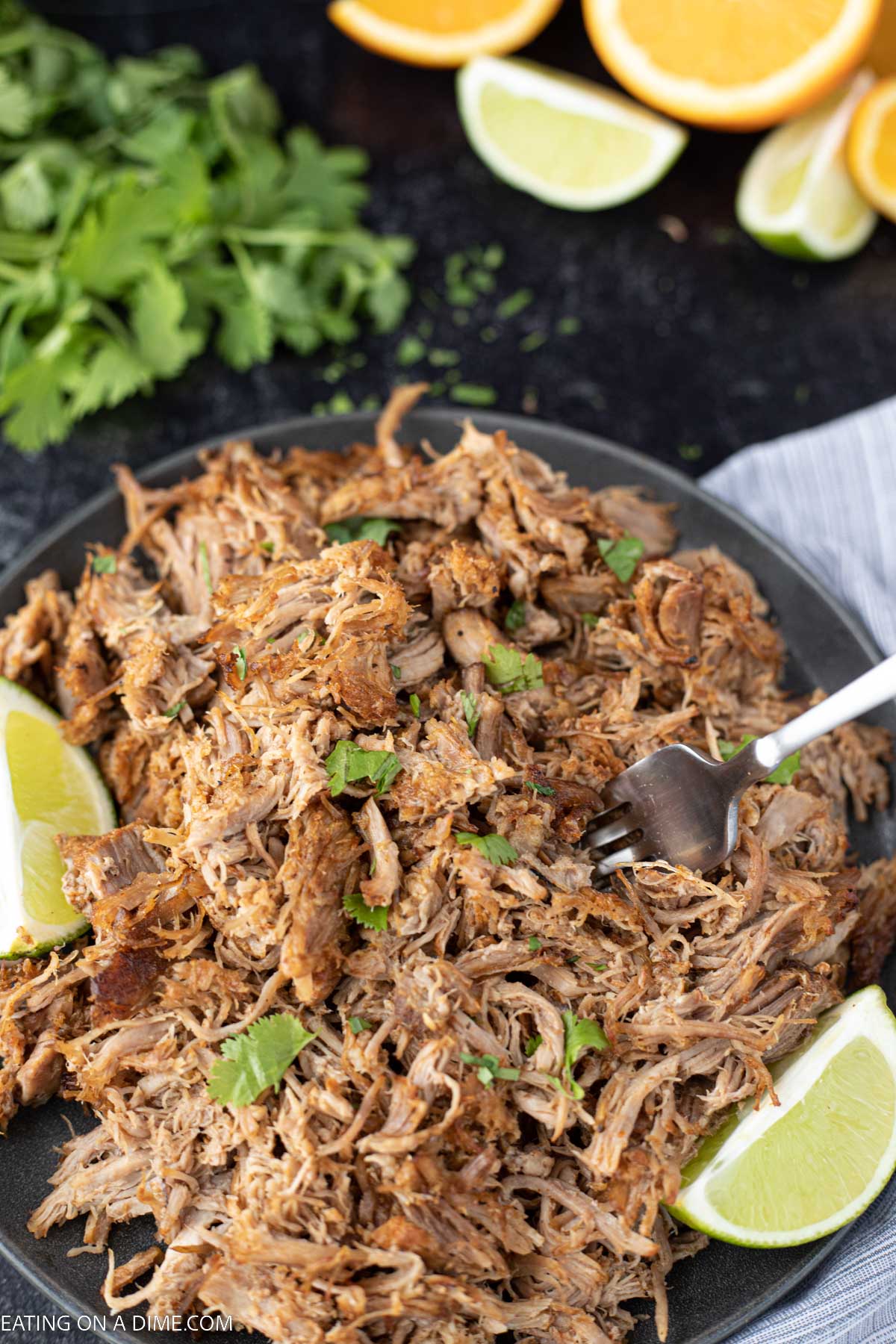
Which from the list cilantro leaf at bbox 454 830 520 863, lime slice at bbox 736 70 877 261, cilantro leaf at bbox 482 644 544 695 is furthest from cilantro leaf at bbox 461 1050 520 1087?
lime slice at bbox 736 70 877 261

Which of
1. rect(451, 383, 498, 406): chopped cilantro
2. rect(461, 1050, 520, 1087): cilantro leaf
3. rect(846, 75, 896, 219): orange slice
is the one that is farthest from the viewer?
rect(451, 383, 498, 406): chopped cilantro

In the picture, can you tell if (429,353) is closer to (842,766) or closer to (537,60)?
(537,60)

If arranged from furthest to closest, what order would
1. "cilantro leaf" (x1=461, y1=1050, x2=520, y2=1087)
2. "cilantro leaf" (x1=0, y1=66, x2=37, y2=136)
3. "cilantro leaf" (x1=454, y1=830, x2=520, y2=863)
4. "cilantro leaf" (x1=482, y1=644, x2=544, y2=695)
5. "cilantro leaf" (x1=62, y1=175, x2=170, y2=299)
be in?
1. "cilantro leaf" (x1=0, y1=66, x2=37, y2=136)
2. "cilantro leaf" (x1=62, y1=175, x2=170, y2=299)
3. "cilantro leaf" (x1=482, y1=644, x2=544, y2=695)
4. "cilantro leaf" (x1=454, y1=830, x2=520, y2=863)
5. "cilantro leaf" (x1=461, y1=1050, x2=520, y2=1087)

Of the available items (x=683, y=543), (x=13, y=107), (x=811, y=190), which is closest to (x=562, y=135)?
(x=811, y=190)

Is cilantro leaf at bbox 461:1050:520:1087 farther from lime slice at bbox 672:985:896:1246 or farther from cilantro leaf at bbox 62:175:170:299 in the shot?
cilantro leaf at bbox 62:175:170:299

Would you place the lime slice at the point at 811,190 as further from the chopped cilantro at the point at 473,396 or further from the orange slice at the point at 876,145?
the chopped cilantro at the point at 473,396

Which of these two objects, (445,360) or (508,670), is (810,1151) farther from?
(445,360)
